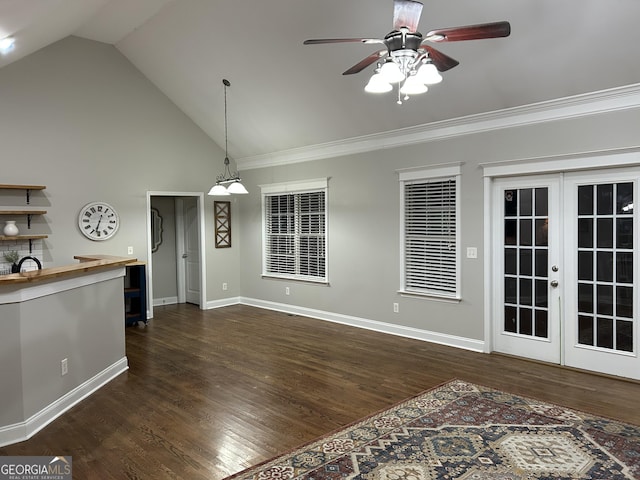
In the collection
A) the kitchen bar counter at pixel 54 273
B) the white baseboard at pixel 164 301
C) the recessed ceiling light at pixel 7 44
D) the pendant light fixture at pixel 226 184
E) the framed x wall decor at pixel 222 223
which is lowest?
the white baseboard at pixel 164 301

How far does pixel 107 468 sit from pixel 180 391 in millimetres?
1333

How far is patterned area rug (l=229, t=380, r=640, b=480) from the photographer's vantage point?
107 inches

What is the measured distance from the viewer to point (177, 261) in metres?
8.85

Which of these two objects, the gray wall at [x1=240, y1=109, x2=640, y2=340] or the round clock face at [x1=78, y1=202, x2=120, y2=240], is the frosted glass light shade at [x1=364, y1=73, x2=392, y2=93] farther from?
the round clock face at [x1=78, y1=202, x2=120, y2=240]

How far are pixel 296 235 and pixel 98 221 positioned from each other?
2995 millimetres

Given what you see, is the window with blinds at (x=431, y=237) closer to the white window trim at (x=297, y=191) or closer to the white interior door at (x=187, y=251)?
the white window trim at (x=297, y=191)

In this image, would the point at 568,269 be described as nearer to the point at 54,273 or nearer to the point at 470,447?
the point at 470,447

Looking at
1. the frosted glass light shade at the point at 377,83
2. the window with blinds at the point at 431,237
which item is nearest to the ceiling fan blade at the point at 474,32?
the frosted glass light shade at the point at 377,83

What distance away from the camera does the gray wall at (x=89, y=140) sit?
20.1 feet

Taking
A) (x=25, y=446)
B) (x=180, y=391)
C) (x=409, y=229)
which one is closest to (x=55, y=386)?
(x=25, y=446)

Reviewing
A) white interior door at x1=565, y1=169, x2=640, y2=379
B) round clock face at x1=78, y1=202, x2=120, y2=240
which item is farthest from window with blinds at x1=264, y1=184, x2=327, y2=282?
white interior door at x1=565, y1=169, x2=640, y2=379

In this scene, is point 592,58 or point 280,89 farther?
point 280,89

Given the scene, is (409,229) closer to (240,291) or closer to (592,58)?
(592,58)

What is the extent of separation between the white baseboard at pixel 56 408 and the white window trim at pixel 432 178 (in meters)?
3.47
